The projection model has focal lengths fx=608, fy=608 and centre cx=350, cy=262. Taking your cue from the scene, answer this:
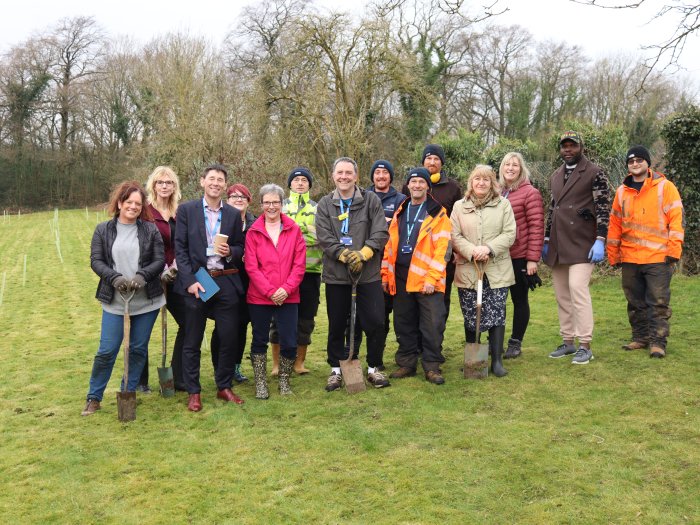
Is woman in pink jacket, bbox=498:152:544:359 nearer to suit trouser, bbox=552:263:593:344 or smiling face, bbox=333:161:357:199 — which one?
suit trouser, bbox=552:263:593:344

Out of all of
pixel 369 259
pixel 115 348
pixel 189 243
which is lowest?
pixel 115 348

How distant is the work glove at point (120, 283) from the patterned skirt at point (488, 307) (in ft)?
8.93

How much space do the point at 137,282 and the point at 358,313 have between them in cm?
174

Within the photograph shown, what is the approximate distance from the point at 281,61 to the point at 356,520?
16.8 meters

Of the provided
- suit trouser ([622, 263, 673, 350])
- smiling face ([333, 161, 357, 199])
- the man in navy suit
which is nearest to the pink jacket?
the man in navy suit

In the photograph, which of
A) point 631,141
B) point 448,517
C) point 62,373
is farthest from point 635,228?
point 631,141

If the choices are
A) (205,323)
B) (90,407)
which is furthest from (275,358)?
(90,407)

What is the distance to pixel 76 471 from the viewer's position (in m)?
3.48

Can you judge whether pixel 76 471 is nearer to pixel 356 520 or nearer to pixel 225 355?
pixel 225 355

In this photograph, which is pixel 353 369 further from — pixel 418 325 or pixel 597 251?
pixel 597 251

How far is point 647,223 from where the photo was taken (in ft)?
17.5

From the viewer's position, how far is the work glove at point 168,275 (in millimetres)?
4645

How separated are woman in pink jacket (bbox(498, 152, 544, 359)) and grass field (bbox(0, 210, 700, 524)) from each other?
765 millimetres

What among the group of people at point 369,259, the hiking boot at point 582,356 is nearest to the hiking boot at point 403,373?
the group of people at point 369,259
